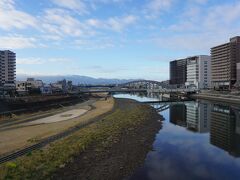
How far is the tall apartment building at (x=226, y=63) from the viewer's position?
12006 centimetres

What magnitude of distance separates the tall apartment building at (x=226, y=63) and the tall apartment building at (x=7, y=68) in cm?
8596

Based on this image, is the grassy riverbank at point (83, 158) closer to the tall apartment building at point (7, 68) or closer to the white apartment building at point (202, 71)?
the tall apartment building at point (7, 68)

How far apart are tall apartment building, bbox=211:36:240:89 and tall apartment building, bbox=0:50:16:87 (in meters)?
86.0

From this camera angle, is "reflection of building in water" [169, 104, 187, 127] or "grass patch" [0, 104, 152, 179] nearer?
"grass patch" [0, 104, 152, 179]

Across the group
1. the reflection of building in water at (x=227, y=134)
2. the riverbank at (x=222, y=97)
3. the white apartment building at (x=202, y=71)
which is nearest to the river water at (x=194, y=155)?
the reflection of building in water at (x=227, y=134)

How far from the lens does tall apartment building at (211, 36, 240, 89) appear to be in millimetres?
120062

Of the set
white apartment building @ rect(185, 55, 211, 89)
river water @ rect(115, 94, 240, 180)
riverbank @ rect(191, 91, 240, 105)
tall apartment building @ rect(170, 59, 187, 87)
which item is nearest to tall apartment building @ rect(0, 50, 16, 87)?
riverbank @ rect(191, 91, 240, 105)

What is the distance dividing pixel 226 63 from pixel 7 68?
9237cm

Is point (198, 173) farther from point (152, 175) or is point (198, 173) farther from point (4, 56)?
point (4, 56)

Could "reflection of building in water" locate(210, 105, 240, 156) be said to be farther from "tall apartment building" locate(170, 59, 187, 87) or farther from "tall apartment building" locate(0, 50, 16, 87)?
"tall apartment building" locate(170, 59, 187, 87)

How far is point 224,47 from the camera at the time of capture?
12388cm

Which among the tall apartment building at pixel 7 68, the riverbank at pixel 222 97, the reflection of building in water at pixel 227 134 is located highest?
the tall apartment building at pixel 7 68

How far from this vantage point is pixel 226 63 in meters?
123

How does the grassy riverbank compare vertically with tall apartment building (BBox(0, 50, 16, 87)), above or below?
below
